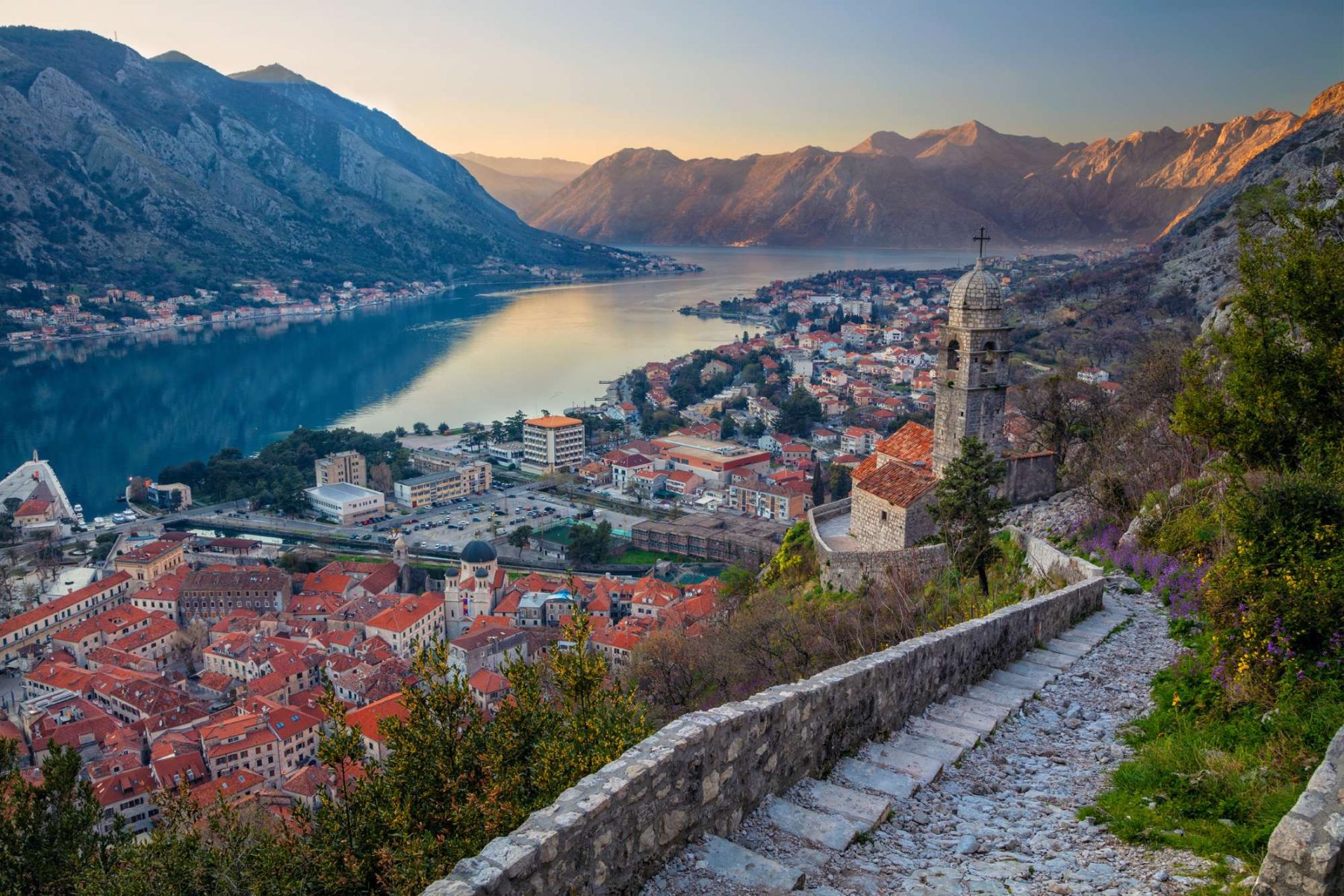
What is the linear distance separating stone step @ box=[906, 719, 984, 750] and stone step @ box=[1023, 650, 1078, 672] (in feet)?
4.39

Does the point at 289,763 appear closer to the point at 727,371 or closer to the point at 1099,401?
the point at 1099,401

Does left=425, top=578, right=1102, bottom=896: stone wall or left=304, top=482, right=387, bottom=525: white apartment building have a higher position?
left=425, top=578, right=1102, bottom=896: stone wall

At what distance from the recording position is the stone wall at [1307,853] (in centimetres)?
210

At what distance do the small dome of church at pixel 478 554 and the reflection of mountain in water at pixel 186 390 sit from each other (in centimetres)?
1925

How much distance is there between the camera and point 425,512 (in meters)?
33.4

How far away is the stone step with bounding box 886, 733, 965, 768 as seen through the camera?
3695mm

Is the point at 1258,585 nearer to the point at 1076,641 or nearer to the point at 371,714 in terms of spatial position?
the point at 1076,641

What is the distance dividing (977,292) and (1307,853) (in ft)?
37.3

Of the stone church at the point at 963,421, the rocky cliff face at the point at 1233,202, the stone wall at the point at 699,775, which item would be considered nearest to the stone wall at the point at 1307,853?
the stone wall at the point at 699,775

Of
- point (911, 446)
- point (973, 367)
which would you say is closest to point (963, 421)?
point (973, 367)

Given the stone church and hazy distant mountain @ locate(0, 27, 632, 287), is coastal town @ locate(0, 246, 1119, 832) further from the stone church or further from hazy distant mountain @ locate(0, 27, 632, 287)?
hazy distant mountain @ locate(0, 27, 632, 287)

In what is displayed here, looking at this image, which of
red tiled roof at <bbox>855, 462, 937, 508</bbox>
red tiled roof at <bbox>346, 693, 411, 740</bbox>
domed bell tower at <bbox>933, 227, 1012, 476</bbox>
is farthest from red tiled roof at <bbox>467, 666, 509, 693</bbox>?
domed bell tower at <bbox>933, 227, 1012, 476</bbox>

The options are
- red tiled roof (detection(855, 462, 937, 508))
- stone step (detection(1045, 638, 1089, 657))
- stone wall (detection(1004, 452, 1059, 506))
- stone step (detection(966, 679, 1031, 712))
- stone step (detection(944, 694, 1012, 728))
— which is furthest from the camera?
stone wall (detection(1004, 452, 1059, 506))

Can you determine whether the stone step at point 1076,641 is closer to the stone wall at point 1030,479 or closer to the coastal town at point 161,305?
the stone wall at point 1030,479
